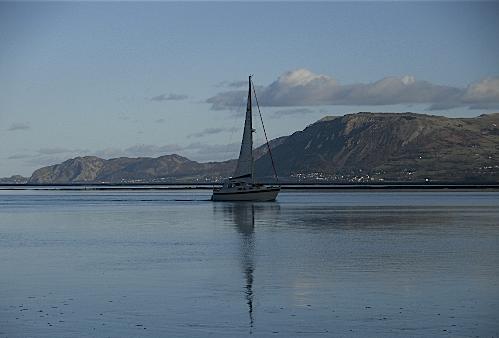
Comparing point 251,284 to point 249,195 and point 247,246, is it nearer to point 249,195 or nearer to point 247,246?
point 247,246

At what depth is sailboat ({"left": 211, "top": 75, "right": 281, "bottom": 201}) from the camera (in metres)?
121

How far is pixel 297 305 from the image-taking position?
1126 inches

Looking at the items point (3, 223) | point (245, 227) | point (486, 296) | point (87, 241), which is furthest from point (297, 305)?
point (3, 223)

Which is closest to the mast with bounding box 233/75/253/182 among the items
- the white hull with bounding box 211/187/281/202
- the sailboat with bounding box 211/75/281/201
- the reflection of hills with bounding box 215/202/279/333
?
the sailboat with bounding box 211/75/281/201

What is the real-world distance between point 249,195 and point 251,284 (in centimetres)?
9231

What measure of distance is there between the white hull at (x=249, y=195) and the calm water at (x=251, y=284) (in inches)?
2522

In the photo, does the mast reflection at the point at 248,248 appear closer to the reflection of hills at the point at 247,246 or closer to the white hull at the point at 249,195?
the reflection of hills at the point at 247,246

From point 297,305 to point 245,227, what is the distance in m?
40.7

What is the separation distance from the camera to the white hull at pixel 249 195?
12575cm

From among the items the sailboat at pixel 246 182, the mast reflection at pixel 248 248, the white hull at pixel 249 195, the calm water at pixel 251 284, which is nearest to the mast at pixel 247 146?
the sailboat at pixel 246 182

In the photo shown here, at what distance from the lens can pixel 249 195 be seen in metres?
126

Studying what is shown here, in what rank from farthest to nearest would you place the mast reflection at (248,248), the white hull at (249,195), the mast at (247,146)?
the white hull at (249,195) → the mast at (247,146) → the mast reflection at (248,248)

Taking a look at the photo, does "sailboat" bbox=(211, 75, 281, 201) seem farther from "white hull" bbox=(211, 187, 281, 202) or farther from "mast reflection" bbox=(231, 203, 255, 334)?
"mast reflection" bbox=(231, 203, 255, 334)

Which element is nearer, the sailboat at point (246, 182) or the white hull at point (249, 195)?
the sailboat at point (246, 182)
